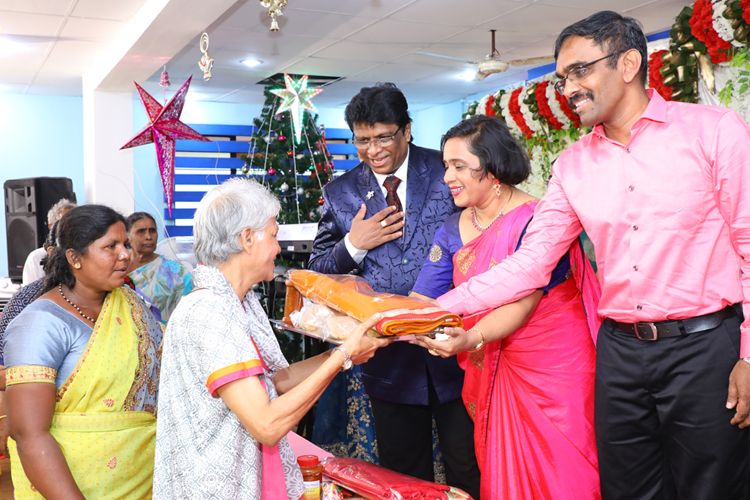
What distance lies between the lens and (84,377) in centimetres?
190

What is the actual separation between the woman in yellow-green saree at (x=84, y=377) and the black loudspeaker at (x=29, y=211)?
214 inches

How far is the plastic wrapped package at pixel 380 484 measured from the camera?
167cm

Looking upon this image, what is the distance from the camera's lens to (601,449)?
1655mm

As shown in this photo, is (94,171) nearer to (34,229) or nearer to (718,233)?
(34,229)

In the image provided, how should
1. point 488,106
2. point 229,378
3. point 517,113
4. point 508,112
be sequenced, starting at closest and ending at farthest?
point 229,378 → point 517,113 → point 508,112 → point 488,106

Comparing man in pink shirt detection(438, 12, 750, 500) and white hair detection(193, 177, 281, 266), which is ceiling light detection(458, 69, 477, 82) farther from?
white hair detection(193, 177, 281, 266)

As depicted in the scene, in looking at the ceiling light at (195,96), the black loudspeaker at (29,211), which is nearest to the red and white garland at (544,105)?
the black loudspeaker at (29,211)

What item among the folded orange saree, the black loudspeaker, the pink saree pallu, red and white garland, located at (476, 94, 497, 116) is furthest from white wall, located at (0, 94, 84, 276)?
the pink saree pallu

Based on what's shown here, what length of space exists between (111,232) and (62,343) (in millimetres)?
390

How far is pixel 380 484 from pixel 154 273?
2.53 m

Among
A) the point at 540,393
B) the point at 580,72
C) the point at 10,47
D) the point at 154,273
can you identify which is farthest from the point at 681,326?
the point at 10,47

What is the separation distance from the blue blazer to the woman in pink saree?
0.55 feet

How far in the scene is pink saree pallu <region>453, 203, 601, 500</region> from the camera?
1727 mm

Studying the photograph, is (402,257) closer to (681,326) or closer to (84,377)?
(681,326)
